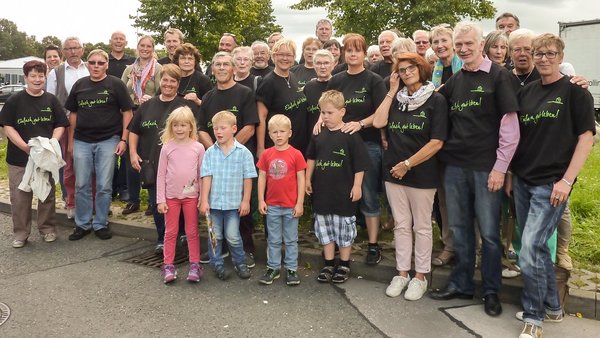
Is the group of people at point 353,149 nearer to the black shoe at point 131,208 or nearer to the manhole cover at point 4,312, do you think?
the black shoe at point 131,208

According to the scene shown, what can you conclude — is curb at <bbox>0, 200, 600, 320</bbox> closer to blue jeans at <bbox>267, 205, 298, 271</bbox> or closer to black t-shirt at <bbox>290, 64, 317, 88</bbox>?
blue jeans at <bbox>267, 205, 298, 271</bbox>

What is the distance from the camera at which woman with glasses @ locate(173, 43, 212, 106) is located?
586 centimetres

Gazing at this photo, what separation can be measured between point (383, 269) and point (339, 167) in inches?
44.9

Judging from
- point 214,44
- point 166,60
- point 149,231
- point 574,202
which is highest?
point 214,44

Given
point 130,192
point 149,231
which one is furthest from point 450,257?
point 130,192

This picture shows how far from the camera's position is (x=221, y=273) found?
16.1ft

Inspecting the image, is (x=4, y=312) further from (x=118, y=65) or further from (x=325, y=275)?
(x=118, y=65)

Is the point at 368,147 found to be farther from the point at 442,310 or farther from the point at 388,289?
the point at 442,310

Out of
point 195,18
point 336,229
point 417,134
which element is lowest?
point 336,229

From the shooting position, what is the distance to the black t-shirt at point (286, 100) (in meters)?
5.24

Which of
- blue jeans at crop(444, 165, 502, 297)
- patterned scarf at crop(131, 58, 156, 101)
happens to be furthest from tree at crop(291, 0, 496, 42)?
blue jeans at crop(444, 165, 502, 297)

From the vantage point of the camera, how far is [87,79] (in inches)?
241

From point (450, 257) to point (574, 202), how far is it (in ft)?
9.22

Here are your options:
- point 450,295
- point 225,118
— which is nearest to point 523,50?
point 450,295
